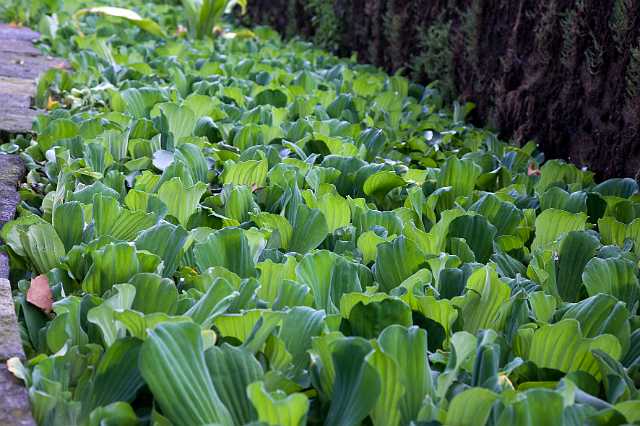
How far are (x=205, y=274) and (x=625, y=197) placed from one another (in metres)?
1.16

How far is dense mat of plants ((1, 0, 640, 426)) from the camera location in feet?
3.05

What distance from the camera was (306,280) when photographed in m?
1.22

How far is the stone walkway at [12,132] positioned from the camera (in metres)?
0.92

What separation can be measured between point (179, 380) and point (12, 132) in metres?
1.47

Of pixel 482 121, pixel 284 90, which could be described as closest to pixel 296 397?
pixel 284 90

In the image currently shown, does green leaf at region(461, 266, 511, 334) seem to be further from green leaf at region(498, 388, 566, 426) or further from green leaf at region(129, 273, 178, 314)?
green leaf at region(129, 273, 178, 314)

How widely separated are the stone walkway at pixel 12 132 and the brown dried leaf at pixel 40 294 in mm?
32

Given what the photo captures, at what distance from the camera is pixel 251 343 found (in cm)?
102

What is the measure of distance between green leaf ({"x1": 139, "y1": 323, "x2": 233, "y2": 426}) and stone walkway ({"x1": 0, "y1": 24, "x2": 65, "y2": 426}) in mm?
149

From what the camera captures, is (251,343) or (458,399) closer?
(458,399)

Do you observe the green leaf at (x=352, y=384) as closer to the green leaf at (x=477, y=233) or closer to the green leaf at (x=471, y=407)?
the green leaf at (x=471, y=407)

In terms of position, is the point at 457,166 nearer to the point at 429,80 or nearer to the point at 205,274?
the point at 205,274

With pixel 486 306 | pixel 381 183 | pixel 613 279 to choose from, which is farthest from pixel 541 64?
pixel 486 306

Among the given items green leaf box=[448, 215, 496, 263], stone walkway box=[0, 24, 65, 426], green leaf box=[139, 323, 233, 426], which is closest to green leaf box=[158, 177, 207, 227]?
stone walkway box=[0, 24, 65, 426]
